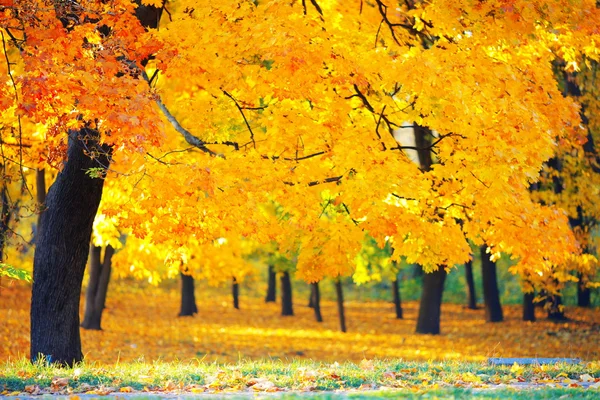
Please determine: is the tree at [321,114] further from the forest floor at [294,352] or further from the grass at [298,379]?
the forest floor at [294,352]

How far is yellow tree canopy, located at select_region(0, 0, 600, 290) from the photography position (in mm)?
8734

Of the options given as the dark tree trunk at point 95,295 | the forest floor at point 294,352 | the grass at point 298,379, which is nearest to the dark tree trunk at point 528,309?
the forest floor at point 294,352

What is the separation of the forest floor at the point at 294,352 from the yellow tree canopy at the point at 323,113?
68.5 inches

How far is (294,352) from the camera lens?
20344 millimetres

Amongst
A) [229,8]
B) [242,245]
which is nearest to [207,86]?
[229,8]

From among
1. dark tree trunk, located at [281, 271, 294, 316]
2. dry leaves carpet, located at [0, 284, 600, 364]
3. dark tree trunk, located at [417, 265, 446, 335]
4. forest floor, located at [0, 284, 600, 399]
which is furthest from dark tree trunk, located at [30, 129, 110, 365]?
dark tree trunk, located at [281, 271, 294, 316]

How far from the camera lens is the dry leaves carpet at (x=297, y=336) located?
19.0 meters

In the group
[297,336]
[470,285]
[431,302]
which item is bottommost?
[297,336]

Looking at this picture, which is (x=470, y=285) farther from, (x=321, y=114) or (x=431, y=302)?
(x=321, y=114)

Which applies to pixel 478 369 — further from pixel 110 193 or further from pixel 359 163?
pixel 110 193

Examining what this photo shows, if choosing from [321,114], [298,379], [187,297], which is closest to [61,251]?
[321,114]

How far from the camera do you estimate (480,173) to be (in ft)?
30.0

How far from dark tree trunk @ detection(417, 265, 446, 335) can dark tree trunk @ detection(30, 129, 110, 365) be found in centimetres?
1340

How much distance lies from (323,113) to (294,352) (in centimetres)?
1148
